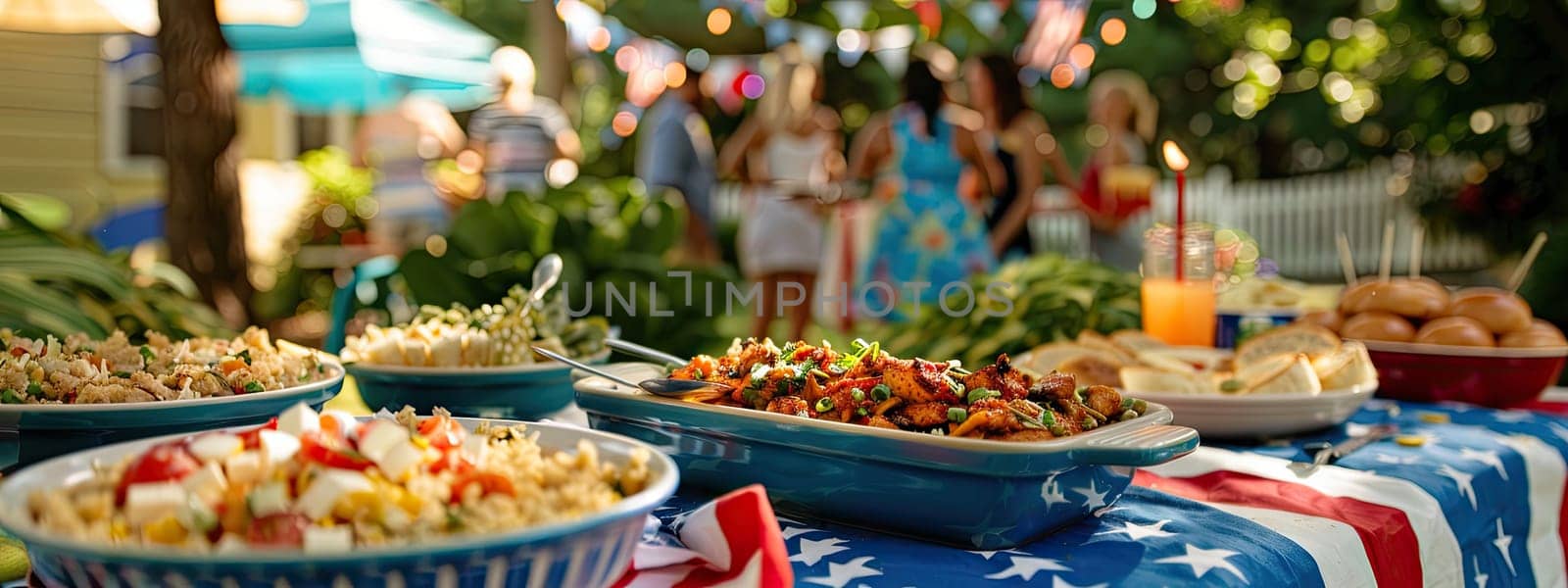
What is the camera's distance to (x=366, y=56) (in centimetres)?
718

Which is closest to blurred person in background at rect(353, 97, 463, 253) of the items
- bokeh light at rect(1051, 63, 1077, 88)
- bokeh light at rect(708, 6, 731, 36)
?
bokeh light at rect(708, 6, 731, 36)

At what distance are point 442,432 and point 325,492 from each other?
0.15 meters

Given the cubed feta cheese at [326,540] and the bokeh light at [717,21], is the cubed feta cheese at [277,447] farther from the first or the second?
the bokeh light at [717,21]

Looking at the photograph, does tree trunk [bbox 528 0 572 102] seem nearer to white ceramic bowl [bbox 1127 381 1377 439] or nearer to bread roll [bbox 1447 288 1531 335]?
bread roll [bbox 1447 288 1531 335]

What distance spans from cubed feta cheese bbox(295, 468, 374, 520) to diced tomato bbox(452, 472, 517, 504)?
62 mm

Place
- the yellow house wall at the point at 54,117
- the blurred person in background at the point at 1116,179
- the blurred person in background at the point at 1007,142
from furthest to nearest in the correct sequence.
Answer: the yellow house wall at the point at 54,117 < the blurred person in background at the point at 1116,179 < the blurred person in background at the point at 1007,142

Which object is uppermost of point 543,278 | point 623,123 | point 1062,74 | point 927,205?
point 1062,74

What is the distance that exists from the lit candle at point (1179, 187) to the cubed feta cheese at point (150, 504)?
→ 135 centimetres

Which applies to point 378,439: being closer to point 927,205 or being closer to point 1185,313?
point 1185,313

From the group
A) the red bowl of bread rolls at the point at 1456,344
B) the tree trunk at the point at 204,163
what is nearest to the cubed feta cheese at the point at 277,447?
the red bowl of bread rolls at the point at 1456,344

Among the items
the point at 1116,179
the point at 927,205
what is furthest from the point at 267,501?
the point at 1116,179

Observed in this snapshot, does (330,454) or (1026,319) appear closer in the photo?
(330,454)

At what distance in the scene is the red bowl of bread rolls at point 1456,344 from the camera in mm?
1643

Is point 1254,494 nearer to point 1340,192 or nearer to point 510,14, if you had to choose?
point 1340,192
